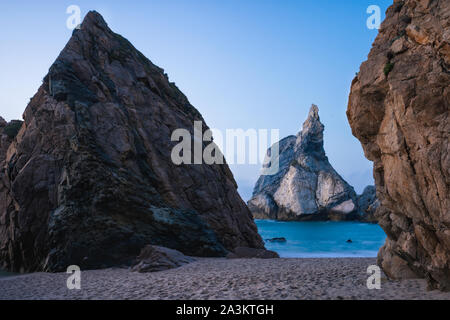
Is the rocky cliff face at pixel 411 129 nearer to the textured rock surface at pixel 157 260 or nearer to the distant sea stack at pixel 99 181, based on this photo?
the textured rock surface at pixel 157 260

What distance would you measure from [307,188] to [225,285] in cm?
11086

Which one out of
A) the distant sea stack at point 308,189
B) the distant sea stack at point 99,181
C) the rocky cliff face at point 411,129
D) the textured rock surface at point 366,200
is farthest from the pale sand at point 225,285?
the distant sea stack at point 308,189

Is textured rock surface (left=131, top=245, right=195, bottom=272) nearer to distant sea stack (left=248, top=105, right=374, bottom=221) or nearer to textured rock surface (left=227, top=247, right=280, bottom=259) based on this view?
textured rock surface (left=227, top=247, right=280, bottom=259)

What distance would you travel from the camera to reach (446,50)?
1049 cm

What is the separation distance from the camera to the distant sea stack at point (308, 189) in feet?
382

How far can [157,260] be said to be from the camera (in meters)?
18.1

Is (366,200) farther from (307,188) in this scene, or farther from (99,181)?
(99,181)

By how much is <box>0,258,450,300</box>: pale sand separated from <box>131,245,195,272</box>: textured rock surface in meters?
0.72

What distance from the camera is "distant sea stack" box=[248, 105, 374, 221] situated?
116500mm

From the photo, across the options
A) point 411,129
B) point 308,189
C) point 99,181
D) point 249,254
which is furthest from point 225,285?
point 308,189

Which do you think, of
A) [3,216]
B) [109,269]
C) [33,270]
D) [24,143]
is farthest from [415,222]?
[3,216]
